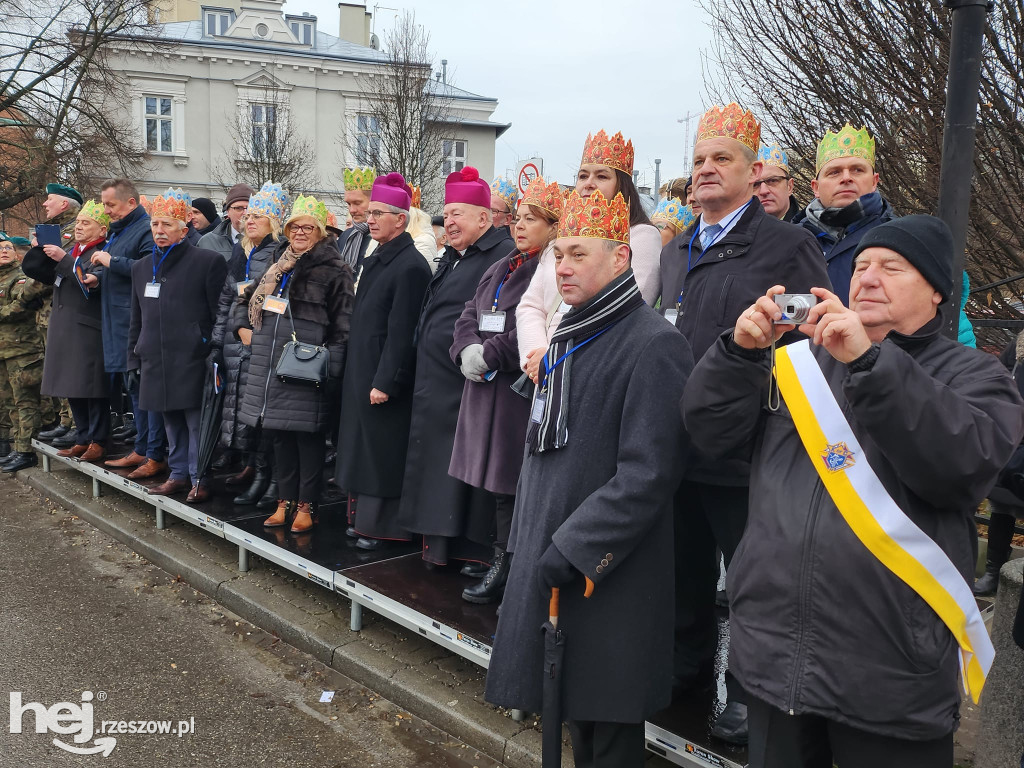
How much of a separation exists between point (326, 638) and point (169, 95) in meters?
31.4

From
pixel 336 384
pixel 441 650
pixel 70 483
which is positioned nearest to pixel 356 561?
pixel 441 650

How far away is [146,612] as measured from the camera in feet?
17.3

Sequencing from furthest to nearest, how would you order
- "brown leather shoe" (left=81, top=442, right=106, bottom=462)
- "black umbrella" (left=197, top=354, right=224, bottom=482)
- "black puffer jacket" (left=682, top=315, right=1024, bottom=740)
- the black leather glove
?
"brown leather shoe" (left=81, top=442, right=106, bottom=462), "black umbrella" (left=197, top=354, right=224, bottom=482), the black leather glove, "black puffer jacket" (left=682, top=315, right=1024, bottom=740)

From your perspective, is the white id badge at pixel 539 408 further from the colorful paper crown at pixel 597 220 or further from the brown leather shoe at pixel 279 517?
the brown leather shoe at pixel 279 517

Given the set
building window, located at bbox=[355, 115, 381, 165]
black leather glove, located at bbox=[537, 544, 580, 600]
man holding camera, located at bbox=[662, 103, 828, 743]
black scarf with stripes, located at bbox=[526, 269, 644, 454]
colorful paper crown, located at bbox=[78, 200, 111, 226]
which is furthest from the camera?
building window, located at bbox=[355, 115, 381, 165]

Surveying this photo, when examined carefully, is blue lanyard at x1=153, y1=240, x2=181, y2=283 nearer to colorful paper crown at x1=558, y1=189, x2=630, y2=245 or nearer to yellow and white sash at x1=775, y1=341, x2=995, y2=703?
colorful paper crown at x1=558, y1=189, x2=630, y2=245

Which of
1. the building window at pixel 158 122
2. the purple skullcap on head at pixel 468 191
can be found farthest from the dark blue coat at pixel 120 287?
the building window at pixel 158 122

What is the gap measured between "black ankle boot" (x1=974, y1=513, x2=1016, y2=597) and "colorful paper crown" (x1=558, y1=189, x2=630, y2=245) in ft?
12.7

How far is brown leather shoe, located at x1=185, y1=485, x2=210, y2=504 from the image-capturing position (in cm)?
614

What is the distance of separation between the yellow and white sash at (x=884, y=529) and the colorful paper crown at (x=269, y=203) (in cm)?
475

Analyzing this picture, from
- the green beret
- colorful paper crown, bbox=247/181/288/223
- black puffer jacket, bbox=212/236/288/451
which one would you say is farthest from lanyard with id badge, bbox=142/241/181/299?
the green beret

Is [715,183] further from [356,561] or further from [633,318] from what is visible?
[356,561]

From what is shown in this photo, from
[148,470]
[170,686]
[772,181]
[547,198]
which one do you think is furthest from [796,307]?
[148,470]

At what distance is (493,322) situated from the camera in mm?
4160
